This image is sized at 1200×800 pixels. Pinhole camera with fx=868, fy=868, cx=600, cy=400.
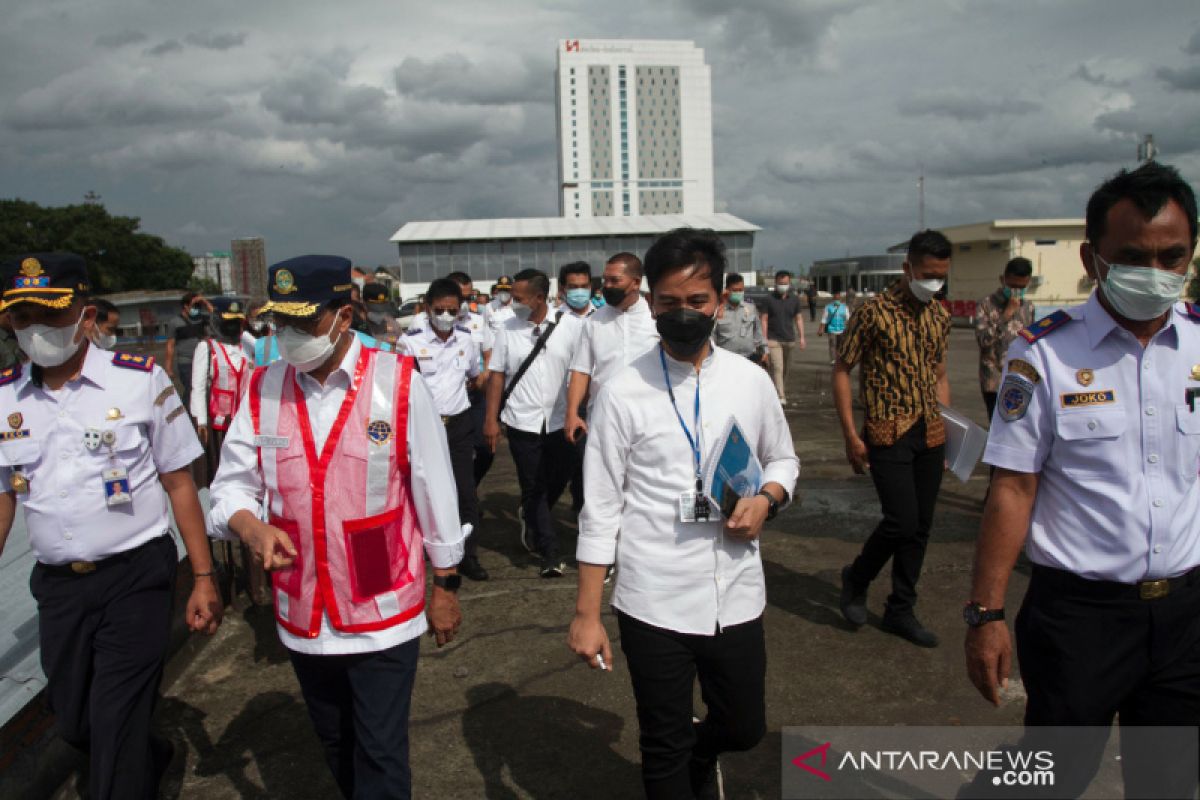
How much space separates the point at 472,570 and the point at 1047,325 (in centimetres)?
436

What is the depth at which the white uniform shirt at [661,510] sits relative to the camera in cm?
255

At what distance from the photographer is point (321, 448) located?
2578 mm

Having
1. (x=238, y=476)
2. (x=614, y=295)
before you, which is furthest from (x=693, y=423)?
(x=614, y=295)

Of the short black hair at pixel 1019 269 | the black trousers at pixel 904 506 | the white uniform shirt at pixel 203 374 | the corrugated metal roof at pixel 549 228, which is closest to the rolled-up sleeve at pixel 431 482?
the black trousers at pixel 904 506

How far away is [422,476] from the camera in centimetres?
266

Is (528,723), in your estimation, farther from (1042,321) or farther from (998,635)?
(1042,321)

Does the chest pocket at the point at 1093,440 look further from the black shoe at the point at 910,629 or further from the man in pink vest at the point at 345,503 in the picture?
the black shoe at the point at 910,629

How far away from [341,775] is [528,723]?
3.89ft

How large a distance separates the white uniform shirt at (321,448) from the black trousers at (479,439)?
3.79 meters

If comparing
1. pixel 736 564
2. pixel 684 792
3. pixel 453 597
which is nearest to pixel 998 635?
pixel 736 564

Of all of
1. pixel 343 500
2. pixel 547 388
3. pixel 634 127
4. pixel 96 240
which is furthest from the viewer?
pixel 634 127

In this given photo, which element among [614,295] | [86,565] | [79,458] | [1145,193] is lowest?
[86,565]

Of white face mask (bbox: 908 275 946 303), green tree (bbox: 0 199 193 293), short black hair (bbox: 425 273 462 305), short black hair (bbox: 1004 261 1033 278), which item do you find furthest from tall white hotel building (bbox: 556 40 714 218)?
white face mask (bbox: 908 275 946 303)

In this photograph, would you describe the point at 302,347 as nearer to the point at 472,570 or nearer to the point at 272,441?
the point at 272,441
